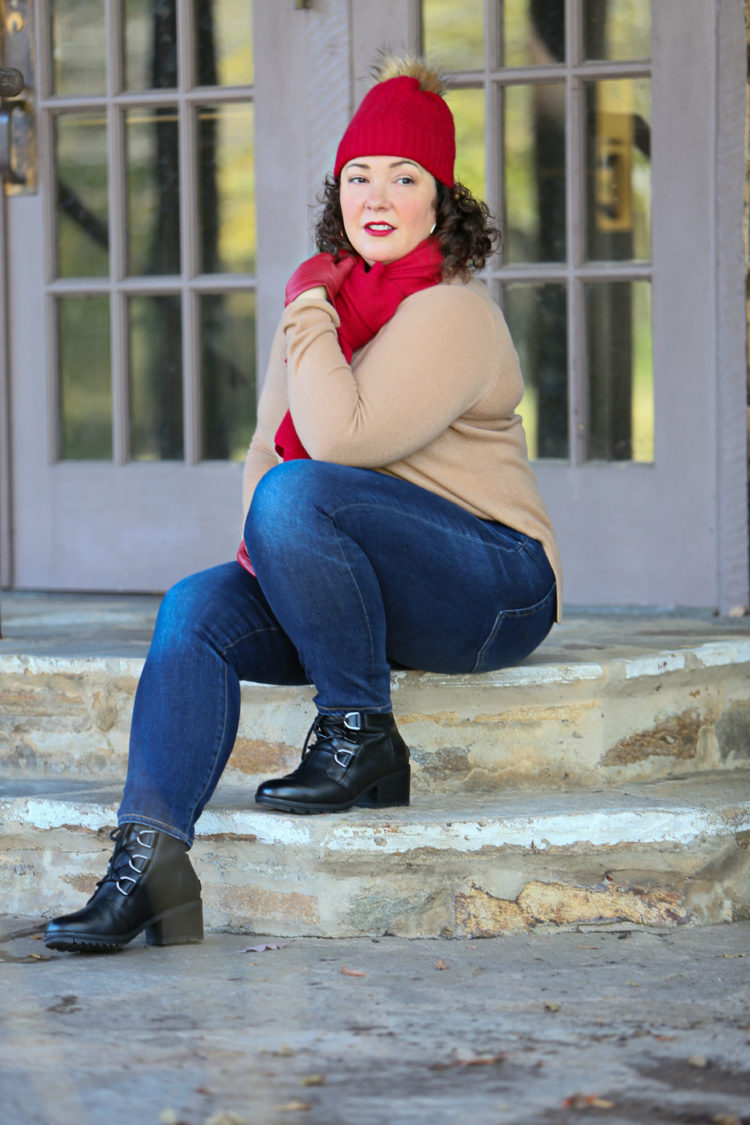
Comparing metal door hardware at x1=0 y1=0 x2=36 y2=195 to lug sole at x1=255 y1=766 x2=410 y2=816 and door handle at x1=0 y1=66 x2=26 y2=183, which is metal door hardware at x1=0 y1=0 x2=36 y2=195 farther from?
lug sole at x1=255 y1=766 x2=410 y2=816

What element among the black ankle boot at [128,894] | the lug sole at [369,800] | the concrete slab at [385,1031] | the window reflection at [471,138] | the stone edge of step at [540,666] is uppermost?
the window reflection at [471,138]

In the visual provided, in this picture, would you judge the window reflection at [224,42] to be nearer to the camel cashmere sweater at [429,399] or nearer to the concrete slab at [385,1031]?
the camel cashmere sweater at [429,399]

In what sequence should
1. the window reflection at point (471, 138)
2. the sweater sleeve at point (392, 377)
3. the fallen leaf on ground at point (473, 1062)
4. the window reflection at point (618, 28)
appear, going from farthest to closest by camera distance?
the window reflection at point (471, 138)
the window reflection at point (618, 28)
the sweater sleeve at point (392, 377)
the fallen leaf on ground at point (473, 1062)

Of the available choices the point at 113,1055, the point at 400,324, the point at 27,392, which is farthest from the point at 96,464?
the point at 113,1055

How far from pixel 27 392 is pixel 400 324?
1882 mm

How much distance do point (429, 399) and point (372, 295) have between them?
23cm

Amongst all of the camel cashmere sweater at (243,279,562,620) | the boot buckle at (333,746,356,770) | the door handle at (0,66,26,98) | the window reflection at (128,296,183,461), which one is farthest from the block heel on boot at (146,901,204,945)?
the window reflection at (128,296,183,461)

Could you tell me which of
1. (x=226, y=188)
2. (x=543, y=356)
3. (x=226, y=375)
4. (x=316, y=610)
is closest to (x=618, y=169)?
(x=543, y=356)

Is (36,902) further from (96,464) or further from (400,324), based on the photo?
(96,464)

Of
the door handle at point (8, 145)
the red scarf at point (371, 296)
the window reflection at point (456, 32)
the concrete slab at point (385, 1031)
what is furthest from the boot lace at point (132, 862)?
the window reflection at point (456, 32)

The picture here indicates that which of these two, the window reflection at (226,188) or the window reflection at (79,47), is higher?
the window reflection at (79,47)

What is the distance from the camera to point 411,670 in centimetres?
258

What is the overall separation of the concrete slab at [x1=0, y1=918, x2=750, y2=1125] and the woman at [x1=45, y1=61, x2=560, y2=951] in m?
0.16

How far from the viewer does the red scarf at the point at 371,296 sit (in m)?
2.45
